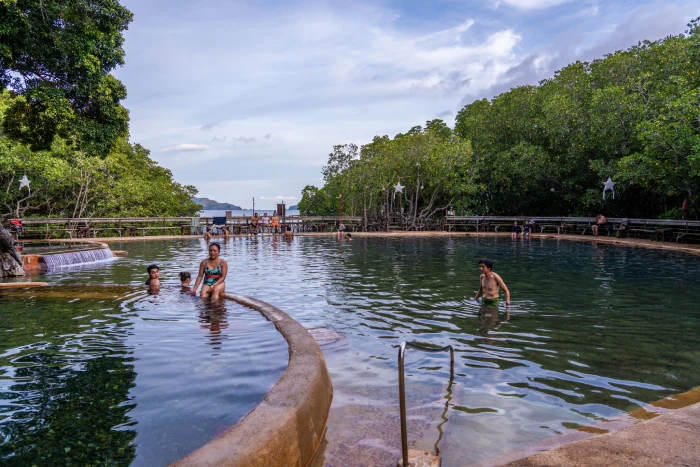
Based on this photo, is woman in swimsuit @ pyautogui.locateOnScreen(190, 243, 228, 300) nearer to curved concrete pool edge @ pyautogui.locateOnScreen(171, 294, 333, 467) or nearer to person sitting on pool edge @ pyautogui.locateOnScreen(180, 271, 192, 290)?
person sitting on pool edge @ pyautogui.locateOnScreen(180, 271, 192, 290)

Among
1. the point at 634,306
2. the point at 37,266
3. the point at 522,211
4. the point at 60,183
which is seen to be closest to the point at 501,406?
the point at 634,306

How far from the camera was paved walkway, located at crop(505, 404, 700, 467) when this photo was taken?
123 inches

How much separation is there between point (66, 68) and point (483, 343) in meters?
12.4

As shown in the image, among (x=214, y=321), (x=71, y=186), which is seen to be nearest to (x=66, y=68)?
(x=214, y=321)

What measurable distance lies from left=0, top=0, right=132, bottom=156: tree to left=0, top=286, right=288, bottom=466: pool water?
20.7 feet

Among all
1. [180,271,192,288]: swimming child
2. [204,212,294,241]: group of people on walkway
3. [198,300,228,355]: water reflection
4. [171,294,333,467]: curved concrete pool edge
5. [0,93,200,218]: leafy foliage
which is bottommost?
[198,300,228,355]: water reflection

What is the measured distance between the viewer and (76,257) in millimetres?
16922

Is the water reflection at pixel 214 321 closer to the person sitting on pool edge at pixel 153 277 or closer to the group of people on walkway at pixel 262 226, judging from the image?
the person sitting on pool edge at pixel 153 277

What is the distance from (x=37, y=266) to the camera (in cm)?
1538

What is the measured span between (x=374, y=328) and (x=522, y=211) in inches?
1325

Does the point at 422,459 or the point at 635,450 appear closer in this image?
the point at 635,450

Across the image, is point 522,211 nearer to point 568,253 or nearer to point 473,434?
point 568,253

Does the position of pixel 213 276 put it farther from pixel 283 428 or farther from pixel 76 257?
pixel 76 257

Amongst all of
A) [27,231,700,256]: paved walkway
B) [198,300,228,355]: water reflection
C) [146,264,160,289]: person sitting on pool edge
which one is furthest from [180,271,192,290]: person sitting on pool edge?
[27,231,700,256]: paved walkway
